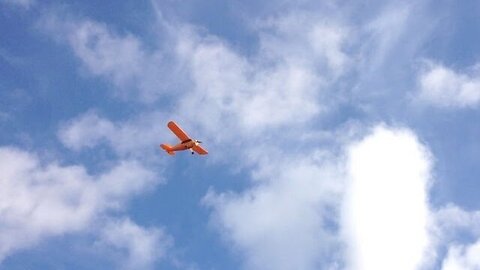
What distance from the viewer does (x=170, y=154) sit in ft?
354

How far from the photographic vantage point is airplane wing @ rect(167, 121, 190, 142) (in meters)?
95.6

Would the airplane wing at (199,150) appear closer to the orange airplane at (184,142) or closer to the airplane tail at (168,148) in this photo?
Result: the orange airplane at (184,142)

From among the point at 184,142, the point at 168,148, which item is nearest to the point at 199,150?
the point at 184,142

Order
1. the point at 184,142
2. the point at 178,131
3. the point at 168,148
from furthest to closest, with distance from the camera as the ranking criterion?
1. the point at 168,148
2. the point at 184,142
3. the point at 178,131

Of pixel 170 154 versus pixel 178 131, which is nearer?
pixel 178 131

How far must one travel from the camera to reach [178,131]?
9750 cm

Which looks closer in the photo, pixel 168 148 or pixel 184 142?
pixel 184 142

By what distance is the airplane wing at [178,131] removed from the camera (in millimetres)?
95562

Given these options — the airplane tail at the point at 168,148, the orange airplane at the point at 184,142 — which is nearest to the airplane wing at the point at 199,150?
the orange airplane at the point at 184,142

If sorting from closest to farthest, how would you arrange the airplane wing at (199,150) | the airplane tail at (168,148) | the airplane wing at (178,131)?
the airplane wing at (178,131), the airplane wing at (199,150), the airplane tail at (168,148)

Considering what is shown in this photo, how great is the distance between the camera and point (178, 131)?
97500 millimetres

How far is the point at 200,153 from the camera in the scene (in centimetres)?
10175

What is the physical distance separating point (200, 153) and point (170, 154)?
8416 millimetres

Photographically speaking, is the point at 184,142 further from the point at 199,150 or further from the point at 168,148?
the point at 168,148
